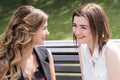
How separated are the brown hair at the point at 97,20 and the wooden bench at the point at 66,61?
586 mm

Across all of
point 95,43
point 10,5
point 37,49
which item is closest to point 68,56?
point 37,49

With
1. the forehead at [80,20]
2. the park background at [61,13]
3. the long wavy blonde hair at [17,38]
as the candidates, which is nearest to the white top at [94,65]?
the forehead at [80,20]

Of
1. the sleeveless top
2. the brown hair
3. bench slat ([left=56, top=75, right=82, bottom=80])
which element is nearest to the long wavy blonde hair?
the sleeveless top

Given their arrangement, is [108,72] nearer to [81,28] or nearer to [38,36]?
[81,28]

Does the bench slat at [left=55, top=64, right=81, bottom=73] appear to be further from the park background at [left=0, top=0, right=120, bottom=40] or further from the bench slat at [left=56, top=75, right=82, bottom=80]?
the park background at [left=0, top=0, right=120, bottom=40]

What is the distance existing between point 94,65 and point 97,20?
1.48 feet

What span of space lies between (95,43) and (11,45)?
2.47ft

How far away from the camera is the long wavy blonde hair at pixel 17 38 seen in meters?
2.94

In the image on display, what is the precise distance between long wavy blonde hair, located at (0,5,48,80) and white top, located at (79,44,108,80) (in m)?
0.53

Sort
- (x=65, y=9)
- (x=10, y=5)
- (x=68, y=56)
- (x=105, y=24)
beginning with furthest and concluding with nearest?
(x=10, y=5) < (x=65, y=9) < (x=68, y=56) < (x=105, y=24)

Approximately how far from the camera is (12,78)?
9.80 ft

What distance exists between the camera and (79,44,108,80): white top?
9.53 ft

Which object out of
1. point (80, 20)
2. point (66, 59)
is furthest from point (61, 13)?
point (80, 20)

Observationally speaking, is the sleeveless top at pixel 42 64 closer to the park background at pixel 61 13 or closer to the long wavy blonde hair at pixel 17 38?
the long wavy blonde hair at pixel 17 38
